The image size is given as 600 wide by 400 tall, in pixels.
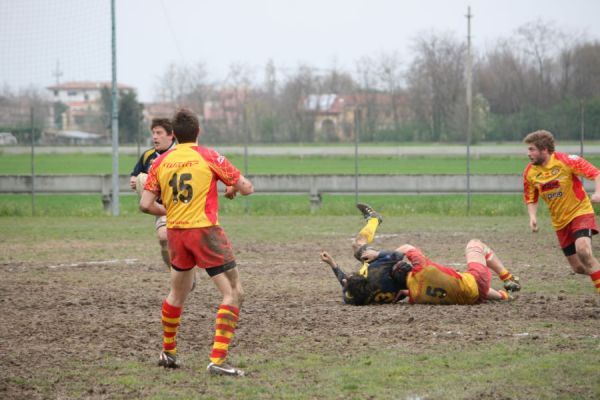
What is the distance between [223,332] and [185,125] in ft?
5.76

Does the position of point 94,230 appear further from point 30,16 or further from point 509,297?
point 509,297

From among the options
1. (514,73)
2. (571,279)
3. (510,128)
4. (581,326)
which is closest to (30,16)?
(510,128)

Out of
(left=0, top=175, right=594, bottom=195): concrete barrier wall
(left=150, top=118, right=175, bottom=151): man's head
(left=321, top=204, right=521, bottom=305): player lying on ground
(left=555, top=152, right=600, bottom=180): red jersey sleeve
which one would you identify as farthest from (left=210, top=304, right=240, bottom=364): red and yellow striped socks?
(left=0, top=175, right=594, bottom=195): concrete barrier wall

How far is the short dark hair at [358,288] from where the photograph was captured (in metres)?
9.95

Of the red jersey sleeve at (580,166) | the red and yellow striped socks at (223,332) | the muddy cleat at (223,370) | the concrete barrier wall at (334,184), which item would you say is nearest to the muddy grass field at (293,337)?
the muddy cleat at (223,370)

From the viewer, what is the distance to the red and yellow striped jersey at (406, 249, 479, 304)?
970 centimetres

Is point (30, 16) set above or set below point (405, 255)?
above

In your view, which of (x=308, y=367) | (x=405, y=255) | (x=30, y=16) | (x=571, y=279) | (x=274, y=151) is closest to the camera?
(x=308, y=367)

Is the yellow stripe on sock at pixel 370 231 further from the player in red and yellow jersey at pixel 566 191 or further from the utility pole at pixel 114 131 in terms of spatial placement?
the utility pole at pixel 114 131

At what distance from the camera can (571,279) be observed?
12172mm

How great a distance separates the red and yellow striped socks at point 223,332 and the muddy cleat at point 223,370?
5 centimetres

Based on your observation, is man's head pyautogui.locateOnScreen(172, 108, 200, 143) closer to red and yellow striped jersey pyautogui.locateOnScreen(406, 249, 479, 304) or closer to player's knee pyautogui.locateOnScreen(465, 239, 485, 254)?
red and yellow striped jersey pyautogui.locateOnScreen(406, 249, 479, 304)

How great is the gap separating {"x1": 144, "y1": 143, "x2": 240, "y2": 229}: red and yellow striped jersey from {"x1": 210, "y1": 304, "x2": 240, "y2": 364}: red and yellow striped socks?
749mm

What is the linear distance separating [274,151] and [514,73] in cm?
1625
